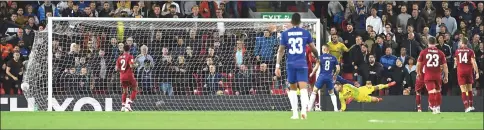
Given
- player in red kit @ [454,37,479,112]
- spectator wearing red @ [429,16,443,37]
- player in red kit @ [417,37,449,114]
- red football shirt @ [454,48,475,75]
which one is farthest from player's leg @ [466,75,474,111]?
spectator wearing red @ [429,16,443,37]

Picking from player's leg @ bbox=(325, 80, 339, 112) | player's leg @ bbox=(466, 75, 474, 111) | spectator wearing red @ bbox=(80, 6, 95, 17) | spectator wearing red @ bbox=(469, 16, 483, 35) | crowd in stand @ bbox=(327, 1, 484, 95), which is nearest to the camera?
player's leg @ bbox=(466, 75, 474, 111)

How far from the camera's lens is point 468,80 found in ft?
81.0

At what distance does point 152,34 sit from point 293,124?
12.4 metres

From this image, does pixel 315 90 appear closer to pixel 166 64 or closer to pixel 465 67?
pixel 465 67

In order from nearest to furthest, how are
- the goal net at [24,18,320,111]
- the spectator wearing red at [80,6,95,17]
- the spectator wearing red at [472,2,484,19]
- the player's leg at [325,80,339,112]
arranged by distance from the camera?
the player's leg at [325,80,339,112] → the goal net at [24,18,320,111] → the spectator wearing red at [80,6,95,17] → the spectator wearing red at [472,2,484,19]

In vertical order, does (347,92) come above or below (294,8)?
below

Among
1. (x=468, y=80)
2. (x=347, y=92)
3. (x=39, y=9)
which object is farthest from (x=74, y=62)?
(x=468, y=80)

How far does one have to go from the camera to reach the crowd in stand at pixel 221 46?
90.4 feet

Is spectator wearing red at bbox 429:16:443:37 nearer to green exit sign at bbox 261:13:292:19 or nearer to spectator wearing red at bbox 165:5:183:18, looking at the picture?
green exit sign at bbox 261:13:292:19

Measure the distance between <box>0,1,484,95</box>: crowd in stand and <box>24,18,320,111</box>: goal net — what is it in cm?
3

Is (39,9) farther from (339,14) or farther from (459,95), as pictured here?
(459,95)

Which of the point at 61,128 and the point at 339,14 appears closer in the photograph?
the point at 61,128

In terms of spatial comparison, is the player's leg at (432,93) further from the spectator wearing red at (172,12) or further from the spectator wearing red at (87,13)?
the spectator wearing red at (87,13)

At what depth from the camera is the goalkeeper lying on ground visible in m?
27.0
